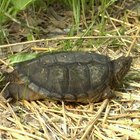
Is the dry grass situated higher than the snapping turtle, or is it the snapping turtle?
the snapping turtle

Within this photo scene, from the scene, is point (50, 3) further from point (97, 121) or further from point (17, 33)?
point (97, 121)

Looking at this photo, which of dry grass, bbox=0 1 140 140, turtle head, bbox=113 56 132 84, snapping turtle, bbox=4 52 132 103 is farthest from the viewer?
turtle head, bbox=113 56 132 84

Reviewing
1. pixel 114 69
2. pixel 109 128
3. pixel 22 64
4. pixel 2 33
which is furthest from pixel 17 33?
pixel 109 128

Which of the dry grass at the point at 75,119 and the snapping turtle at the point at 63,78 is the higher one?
the snapping turtle at the point at 63,78

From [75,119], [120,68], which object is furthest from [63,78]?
[120,68]

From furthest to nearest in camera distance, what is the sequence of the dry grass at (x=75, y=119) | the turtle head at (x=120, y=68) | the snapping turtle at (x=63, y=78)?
the turtle head at (x=120, y=68) < the snapping turtle at (x=63, y=78) < the dry grass at (x=75, y=119)

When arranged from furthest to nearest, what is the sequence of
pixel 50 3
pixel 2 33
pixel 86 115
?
pixel 50 3, pixel 2 33, pixel 86 115

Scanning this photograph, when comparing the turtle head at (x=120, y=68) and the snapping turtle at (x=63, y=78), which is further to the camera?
the turtle head at (x=120, y=68)
